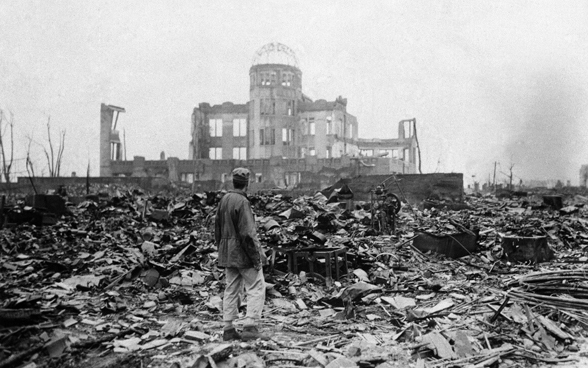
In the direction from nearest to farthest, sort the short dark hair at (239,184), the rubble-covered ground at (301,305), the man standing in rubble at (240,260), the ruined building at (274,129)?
1. the rubble-covered ground at (301,305)
2. the man standing in rubble at (240,260)
3. the short dark hair at (239,184)
4. the ruined building at (274,129)

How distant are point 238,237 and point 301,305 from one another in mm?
1801

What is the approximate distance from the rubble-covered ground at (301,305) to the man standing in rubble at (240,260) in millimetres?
288

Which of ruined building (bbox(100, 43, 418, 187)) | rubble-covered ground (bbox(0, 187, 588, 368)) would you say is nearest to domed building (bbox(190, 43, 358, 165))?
ruined building (bbox(100, 43, 418, 187))

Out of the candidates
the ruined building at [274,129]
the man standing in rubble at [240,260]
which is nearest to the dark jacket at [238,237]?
the man standing in rubble at [240,260]

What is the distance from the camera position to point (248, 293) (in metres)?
5.09

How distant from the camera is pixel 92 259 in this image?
→ 29.8 ft

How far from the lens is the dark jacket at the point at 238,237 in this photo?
502 cm

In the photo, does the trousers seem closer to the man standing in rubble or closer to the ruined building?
the man standing in rubble

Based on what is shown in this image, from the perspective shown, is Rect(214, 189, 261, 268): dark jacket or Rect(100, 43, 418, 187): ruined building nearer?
Rect(214, 189, 261, 268): dark jacket

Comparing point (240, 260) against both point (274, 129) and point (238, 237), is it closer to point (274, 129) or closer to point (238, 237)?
point (238, 237)

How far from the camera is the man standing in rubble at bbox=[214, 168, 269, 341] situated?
5.02m

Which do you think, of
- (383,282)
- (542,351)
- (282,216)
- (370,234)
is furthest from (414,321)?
(282,216)

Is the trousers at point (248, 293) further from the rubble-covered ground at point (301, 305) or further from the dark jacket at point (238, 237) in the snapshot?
the rubble-covered ground at point (301, 305)

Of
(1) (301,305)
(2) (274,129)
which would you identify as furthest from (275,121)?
(1) (301,305)
